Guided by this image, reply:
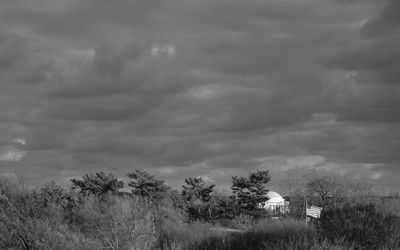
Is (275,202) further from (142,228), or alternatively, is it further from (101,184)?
(142,228)

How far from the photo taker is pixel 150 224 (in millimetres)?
69812

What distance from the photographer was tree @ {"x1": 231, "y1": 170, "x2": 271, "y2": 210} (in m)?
116

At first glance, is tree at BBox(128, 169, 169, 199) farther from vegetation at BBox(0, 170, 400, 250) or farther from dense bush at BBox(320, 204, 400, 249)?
dense bush at BBox(320, 204, 400, 249)

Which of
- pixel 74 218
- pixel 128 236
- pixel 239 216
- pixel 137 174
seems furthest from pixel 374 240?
pixel 137 174

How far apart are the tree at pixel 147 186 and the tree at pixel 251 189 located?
12608 mm

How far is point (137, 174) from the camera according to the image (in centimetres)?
11475

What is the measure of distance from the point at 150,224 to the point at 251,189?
50.4 m

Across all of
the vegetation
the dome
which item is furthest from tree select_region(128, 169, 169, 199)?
the dome

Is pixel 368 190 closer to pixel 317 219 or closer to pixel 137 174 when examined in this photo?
pixel 137 174

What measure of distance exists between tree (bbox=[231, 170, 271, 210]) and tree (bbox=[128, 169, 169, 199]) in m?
12.6

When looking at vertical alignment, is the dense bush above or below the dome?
below

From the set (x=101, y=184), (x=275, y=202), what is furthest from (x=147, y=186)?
(x=275, y=202)

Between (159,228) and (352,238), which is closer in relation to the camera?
(352,238)

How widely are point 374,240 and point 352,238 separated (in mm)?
1892
